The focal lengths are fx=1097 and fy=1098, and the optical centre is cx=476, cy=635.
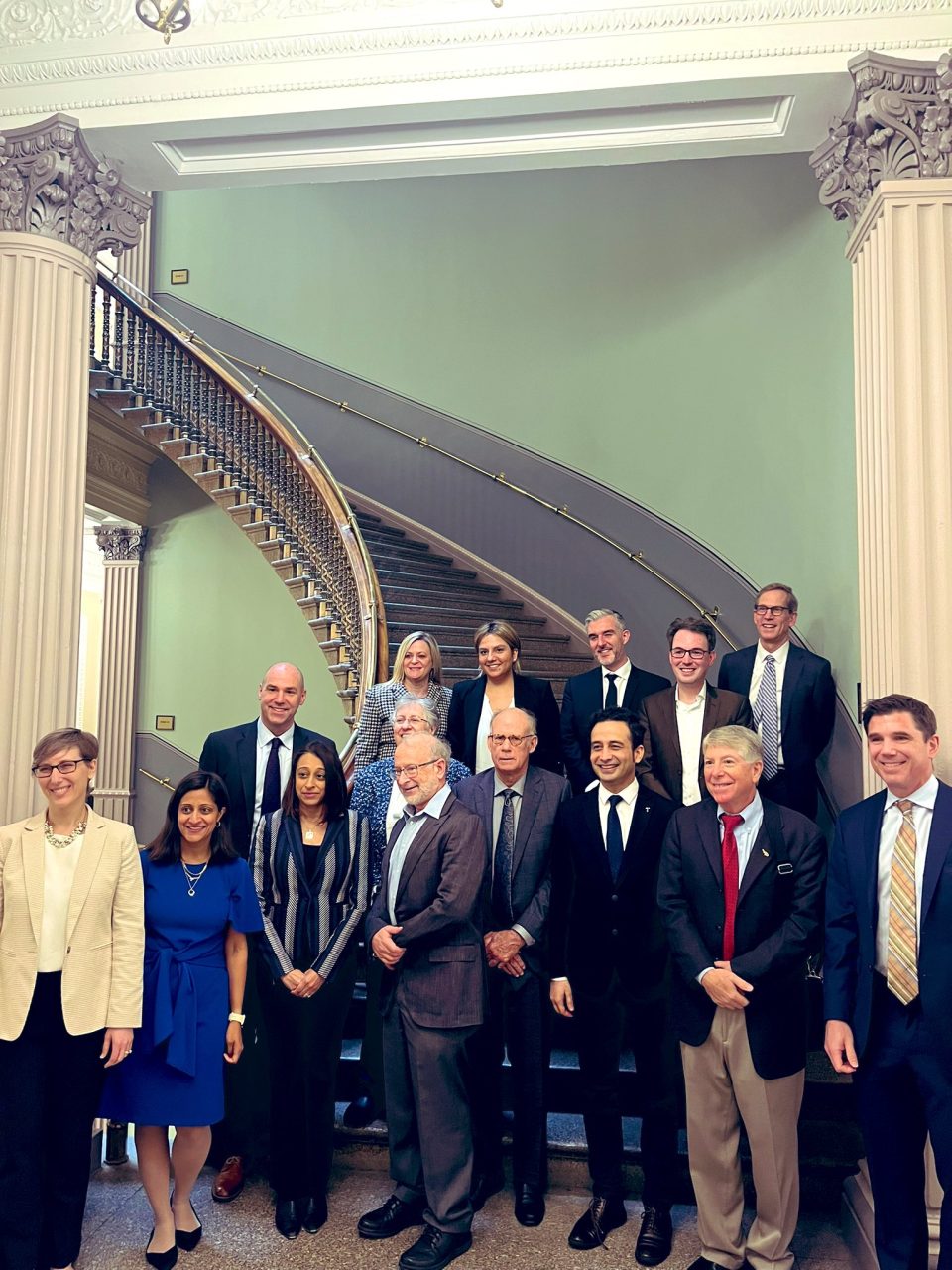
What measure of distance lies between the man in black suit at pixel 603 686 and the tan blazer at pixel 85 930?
5.48 ft

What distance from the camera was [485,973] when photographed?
3.39 metres

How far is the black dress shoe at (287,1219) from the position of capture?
3400 millimetres

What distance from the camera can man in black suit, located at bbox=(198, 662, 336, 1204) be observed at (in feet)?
12.3

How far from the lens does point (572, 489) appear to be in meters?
8.61

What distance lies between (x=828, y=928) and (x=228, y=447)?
665 cm

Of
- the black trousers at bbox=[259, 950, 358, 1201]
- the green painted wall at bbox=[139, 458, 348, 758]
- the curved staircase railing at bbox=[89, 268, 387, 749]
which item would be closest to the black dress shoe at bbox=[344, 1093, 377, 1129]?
the black trousers at bbox=[259, 950, 358, 1201]

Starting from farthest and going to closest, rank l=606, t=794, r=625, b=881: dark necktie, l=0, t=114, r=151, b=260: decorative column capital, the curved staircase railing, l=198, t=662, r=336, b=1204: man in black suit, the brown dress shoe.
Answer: the curved staircase railing
l=0, t=114, r=151, b=260: decorative column capital
l=198, t=662, r=336, b=1204: man in black suit
the brown dress shoe
l=606, t=794, r=625, b=881: dark necktie

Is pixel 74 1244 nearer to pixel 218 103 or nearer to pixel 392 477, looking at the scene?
pixel 218 103

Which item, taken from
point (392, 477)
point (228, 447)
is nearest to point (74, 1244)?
point (228, 447)

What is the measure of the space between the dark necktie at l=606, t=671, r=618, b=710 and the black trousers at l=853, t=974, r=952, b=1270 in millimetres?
1616

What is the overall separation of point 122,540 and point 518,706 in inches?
271

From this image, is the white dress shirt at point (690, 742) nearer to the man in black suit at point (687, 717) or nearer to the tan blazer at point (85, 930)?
the man in black suit at point (687, 717)

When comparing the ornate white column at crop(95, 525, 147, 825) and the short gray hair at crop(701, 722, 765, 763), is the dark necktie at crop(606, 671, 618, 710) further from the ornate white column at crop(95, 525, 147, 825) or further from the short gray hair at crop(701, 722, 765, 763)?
the ornate white column at crop(95, 525, 147, 825)

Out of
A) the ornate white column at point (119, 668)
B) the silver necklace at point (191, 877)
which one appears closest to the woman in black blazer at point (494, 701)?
the silver necklace at point (191, 877)
